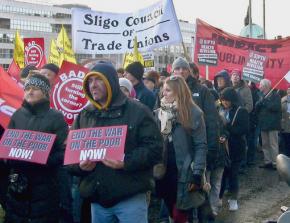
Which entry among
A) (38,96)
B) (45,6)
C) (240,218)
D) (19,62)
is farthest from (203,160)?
(45,6)

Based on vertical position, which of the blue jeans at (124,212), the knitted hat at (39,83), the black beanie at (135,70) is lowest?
the blue jeans at (124,212)

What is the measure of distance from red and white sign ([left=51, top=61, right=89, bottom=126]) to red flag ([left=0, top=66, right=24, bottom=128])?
0.42 metres

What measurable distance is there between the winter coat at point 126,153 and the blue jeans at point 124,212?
6 cm

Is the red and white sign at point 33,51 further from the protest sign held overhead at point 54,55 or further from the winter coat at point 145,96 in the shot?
the winter coat at point 145,96

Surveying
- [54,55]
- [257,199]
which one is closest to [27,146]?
[257,199]

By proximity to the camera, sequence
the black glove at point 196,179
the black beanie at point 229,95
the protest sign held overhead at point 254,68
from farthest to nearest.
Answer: the protest sign held overhead at point 254,68 → the black beanie at point 229,95 → the black glove at point 196,179

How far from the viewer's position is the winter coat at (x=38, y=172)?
4254 millimetres

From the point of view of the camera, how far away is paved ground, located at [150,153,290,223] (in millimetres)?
6691

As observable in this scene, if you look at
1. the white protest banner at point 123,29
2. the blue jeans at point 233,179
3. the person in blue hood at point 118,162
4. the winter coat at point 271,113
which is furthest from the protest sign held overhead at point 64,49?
the person in blue hood at point 118,162

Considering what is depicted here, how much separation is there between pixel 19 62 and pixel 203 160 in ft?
28.4

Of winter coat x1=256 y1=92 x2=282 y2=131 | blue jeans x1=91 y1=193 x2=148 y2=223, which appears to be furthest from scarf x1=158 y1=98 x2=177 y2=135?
winter coat x1=256 y1=92 x2=282 y2=131

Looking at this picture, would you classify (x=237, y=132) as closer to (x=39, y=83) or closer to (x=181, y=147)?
(x=181, y=147)

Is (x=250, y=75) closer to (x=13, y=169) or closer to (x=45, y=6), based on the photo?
(x=13, y=169)

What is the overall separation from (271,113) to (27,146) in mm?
6712
